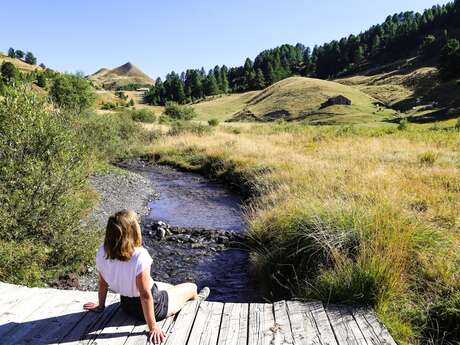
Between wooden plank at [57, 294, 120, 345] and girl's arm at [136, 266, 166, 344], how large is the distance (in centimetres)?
61

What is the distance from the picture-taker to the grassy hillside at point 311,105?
62125mm

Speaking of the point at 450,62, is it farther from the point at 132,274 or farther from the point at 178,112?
the point at 132,274

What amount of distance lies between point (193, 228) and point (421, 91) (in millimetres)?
75783

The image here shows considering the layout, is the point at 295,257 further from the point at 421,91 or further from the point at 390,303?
the point at 421,91

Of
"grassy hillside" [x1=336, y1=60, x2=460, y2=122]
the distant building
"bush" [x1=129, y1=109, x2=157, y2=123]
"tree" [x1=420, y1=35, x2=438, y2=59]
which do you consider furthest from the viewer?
"tree" [x1=420, y1=35, x2=438, y2=59]

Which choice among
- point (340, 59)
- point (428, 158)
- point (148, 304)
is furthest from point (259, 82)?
point (148, 304)

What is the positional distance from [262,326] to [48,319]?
7.49 ft

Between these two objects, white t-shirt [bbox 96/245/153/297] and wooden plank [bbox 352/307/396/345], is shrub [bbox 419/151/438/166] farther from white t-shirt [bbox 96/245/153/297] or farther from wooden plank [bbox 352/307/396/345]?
white t-shirt [bbox 96/245/153/297]

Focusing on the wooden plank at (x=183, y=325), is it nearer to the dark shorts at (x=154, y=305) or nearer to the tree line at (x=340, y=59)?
the dark shorts at (x=154, y=305)

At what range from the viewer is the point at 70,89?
36.0 metres

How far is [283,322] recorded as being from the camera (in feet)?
14.6

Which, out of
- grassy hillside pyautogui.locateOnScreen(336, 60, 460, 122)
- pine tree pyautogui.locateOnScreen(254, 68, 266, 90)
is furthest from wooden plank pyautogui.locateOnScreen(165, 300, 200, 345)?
pine tree pyautogui.locateOnScreen(254, 68, 266, 90)

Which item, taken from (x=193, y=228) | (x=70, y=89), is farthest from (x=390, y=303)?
(x=70, y=89)

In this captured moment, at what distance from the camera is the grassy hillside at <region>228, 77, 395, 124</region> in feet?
204
